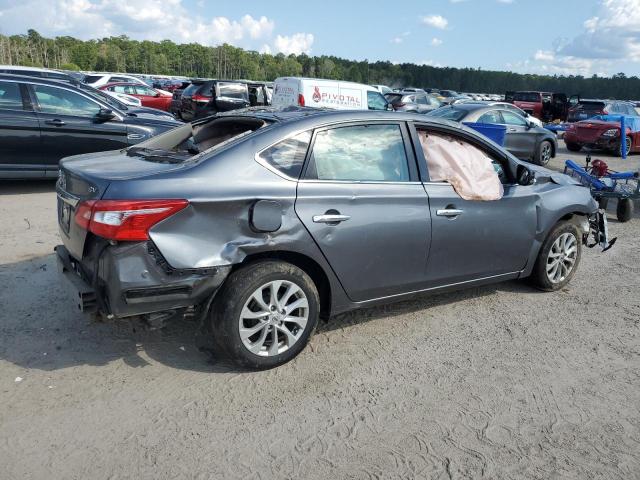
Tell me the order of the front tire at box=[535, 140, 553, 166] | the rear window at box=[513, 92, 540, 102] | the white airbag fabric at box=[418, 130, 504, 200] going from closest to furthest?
the white airbag fabric at box=[418, 130, 504, 200] < the front tire at box=[535, 140, 553, 166] < the rear window at box=[513, 92, 540, 102]

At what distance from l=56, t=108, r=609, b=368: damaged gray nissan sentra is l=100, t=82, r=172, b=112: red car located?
16696mm

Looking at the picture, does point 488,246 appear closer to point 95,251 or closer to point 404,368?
point 404,368

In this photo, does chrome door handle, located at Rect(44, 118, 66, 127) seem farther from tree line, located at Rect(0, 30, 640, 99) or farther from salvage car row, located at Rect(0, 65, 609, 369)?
tree line, located at Rect(0, 30, 640, 99)

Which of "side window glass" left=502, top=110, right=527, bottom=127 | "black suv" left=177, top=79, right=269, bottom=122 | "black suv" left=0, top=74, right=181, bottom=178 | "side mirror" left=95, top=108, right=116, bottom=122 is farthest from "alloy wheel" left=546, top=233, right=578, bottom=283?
"black suv" left=177, top=79, right=269, bottom=122

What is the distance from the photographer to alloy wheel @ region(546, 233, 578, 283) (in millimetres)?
4910

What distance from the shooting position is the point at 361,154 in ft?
12.5

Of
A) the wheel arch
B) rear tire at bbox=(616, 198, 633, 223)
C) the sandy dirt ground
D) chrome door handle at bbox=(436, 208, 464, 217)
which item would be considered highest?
chrome door handle at bbox=(436, 208, 464, 217)

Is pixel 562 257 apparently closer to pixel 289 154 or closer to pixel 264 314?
pixel 289 154

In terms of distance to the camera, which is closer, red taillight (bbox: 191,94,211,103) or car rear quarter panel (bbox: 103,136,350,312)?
car rear quarter panel (bbox: 103,136,350,312)

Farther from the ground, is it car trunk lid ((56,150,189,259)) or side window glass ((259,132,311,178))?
side window glass ((259,132,311,178))

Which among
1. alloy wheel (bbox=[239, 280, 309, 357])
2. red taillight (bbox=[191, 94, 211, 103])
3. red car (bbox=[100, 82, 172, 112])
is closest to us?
alloy wheel (bbox=[239, 280, 309, 357])

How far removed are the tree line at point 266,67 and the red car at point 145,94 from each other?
214 ft

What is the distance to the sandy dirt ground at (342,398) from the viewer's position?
2689 mm

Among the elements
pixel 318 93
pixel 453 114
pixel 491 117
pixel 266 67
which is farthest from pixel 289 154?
pixel 266 67
